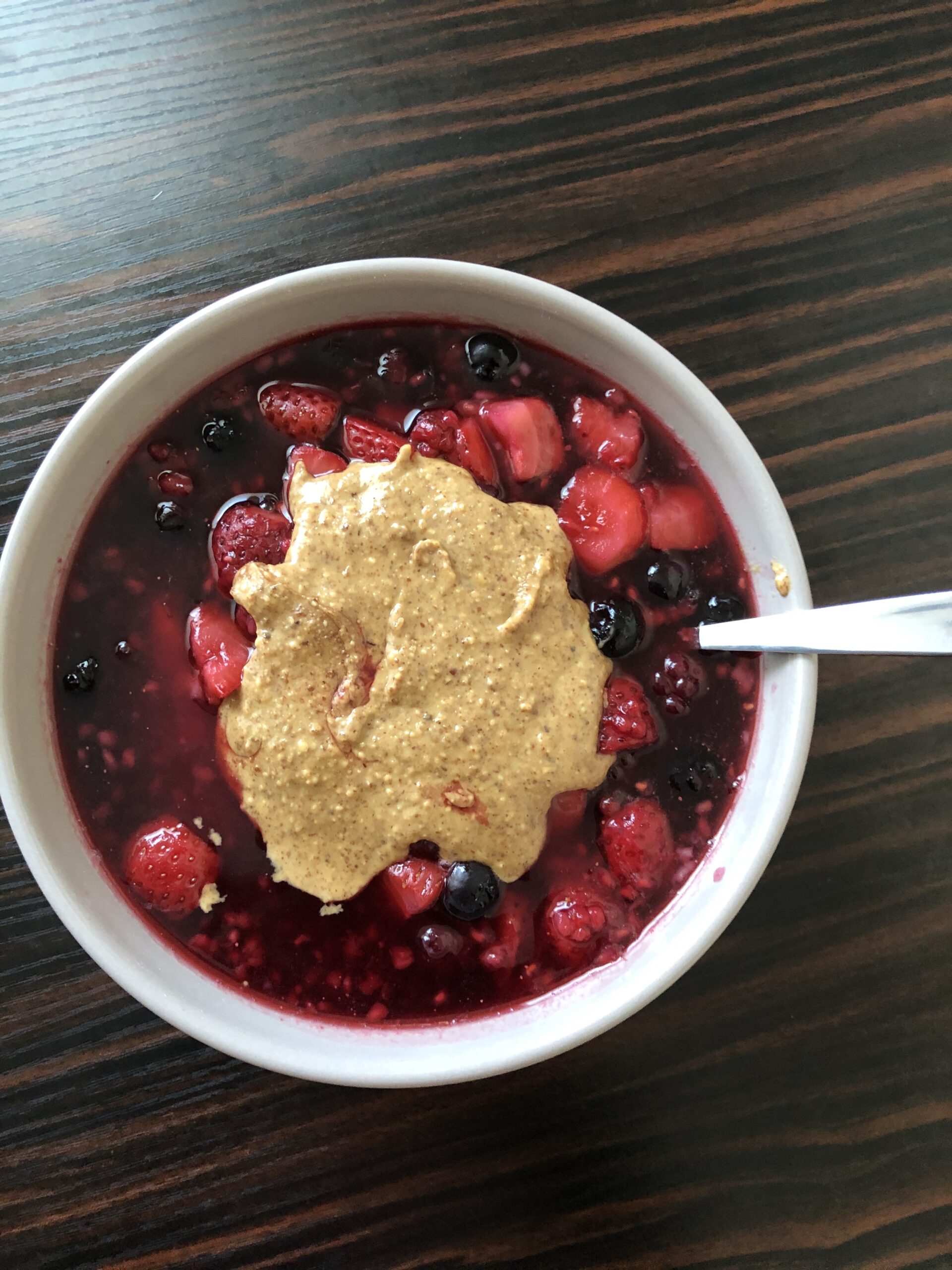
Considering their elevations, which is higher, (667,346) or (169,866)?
(667,346)

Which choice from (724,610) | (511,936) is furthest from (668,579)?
(511,936)

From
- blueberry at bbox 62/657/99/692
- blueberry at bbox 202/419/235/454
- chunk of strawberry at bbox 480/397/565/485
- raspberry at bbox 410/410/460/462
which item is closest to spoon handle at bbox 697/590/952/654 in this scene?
chunk of strawberry at bbox 480/397/565/485

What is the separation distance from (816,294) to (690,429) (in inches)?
17.9

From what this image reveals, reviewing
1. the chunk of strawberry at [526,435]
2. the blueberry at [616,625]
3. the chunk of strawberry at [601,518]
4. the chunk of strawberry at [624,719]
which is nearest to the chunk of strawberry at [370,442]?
the chunk of strawberry at [526,435]

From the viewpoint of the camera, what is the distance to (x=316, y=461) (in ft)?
4.69

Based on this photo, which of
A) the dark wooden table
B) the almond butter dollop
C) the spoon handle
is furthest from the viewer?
the dark wooden table

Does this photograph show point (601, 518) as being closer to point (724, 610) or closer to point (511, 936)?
point (724, 610)

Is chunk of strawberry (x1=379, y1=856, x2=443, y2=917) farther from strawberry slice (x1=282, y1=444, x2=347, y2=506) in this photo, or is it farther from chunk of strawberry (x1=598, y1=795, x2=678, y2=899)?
strawberry slice (x1=282, y1=444, x2=347, y2=506)

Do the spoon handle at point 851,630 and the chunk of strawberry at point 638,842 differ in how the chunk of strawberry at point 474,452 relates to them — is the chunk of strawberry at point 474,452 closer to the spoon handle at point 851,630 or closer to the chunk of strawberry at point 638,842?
the spoon handle at point 851,630

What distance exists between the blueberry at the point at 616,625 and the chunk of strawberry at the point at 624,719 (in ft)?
0.18

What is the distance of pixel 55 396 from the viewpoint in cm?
155

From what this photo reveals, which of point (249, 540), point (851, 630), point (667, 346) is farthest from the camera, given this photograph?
point (667, 346)

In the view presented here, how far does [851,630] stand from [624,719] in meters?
0.36

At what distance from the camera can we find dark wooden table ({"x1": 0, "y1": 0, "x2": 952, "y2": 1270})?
5.10 feet
